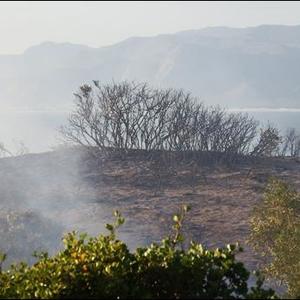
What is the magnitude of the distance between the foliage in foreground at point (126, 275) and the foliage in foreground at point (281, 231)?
5627 millimetres

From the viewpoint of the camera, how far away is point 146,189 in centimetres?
2661

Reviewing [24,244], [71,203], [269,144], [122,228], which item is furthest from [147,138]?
[24,244]

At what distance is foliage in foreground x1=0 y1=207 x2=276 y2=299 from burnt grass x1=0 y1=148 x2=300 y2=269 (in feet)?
39.8

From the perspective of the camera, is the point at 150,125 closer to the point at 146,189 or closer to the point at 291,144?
the point at 146,189

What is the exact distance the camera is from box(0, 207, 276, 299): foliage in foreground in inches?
208

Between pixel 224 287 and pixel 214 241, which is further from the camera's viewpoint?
pixel 214 241

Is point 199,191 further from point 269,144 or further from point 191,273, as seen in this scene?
point 191,273

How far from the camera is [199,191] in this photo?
25953mm

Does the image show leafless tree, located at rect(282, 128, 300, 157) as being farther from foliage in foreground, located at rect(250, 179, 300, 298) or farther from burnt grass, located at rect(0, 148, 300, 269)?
foliage in foreground, located at rect(250, 179, 300, 298)

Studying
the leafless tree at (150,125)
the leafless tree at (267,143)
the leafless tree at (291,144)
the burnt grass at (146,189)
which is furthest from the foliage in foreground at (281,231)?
the leafless tree at (291,144)

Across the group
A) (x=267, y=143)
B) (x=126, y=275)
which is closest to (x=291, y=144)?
(x=267, y=143)

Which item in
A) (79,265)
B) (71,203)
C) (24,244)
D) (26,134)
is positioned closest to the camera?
(79,265)

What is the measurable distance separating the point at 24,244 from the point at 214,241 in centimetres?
628

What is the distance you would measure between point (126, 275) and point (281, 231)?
7669 millimetres
